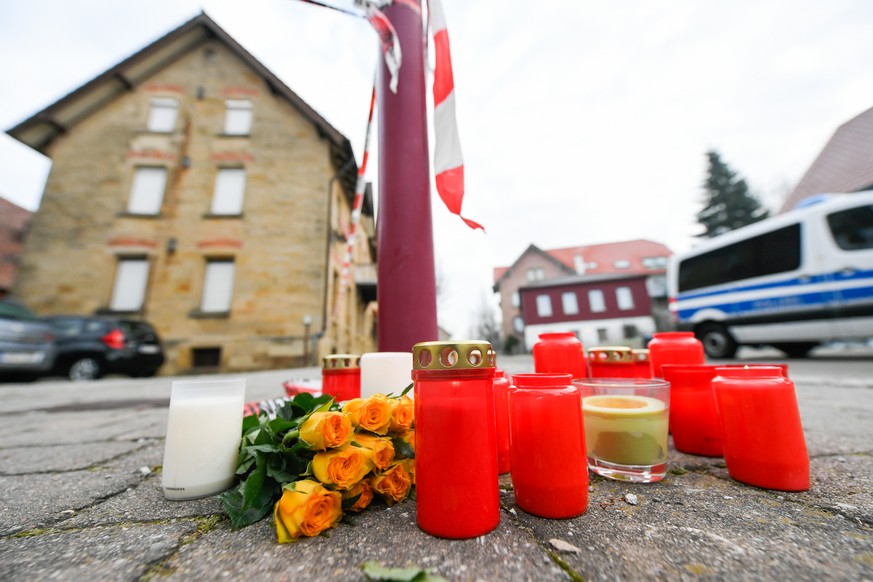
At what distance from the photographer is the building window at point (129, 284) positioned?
8.18 meters

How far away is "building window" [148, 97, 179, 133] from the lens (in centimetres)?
932

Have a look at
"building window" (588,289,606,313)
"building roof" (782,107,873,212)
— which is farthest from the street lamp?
"building window" (588,289,606,313)

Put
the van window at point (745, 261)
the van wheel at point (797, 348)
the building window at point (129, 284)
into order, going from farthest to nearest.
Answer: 1. the building window at point (129, 284)
2. the van wheel at point (797, 348)
3. the van window at point (745, 261)

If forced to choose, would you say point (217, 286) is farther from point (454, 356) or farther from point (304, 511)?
point (454, 356)

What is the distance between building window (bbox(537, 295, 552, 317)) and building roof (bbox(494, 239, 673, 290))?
4.17 metres

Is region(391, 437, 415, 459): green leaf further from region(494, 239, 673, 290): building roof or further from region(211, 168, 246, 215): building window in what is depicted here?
region(494, 239, 673, 290): building roof

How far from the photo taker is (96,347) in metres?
6.08

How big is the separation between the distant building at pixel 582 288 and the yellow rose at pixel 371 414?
17445 millimetres

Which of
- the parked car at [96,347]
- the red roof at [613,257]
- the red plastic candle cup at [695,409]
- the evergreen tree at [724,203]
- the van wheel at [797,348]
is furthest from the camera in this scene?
the red roof at [613,257]

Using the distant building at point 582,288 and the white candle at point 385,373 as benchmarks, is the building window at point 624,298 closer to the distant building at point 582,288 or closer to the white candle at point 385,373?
the distant building at point 582,288

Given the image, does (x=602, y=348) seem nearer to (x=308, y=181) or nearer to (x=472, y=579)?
(x=472, y=579)

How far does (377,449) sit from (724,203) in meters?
24.1

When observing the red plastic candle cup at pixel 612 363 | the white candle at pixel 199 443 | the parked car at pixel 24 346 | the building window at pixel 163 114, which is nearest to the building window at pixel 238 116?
the building window at pixel 163 114

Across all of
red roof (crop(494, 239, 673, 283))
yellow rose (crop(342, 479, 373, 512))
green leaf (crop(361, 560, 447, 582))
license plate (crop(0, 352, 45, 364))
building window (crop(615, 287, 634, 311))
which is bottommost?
green leaf (crop(361, 560, 447, 582))
